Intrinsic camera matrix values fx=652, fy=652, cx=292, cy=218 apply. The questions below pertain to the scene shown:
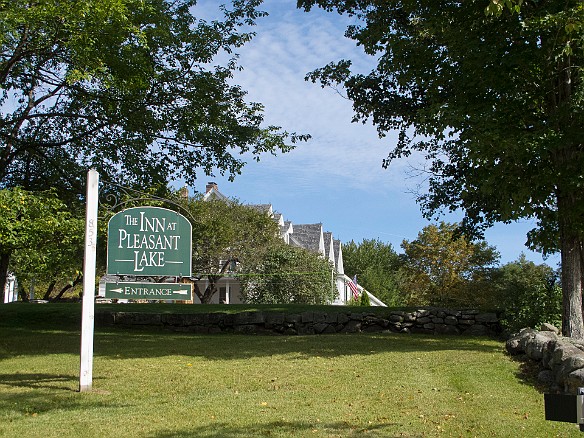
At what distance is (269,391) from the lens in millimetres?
9375

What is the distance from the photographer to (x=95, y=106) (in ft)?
54.5

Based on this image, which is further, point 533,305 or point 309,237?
point 309,237

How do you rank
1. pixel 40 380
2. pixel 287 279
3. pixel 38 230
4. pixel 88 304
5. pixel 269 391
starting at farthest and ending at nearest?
pixel 287 279 < pixel 38 230 < pixel 40 380 < pixel 88 304 < pixel 269 391

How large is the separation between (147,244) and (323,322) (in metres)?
11.1

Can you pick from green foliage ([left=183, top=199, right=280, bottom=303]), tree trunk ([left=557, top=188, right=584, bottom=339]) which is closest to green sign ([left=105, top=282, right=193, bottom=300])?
tree trunk ([left=557, top=188, right=584, bottom=339])

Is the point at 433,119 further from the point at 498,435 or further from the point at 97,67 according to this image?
the point at 498,435

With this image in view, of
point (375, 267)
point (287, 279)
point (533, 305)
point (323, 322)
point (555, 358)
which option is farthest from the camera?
point (375, 267)

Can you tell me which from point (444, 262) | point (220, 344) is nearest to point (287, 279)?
point (444, 262)

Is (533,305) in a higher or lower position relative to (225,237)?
lower

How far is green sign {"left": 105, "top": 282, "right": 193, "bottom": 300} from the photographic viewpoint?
32.0 feet

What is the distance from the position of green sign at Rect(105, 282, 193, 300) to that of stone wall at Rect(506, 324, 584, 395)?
5.39 metres

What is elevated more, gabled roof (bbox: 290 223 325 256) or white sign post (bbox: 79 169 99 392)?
gabled roof (bbox: 290 223 325 256)

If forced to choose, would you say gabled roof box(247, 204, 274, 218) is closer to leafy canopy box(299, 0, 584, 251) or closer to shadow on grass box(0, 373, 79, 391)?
leafy canopy box(299, 0, 584, 251)

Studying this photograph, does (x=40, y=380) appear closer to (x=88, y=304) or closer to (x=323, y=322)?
(x=88, y=304)
